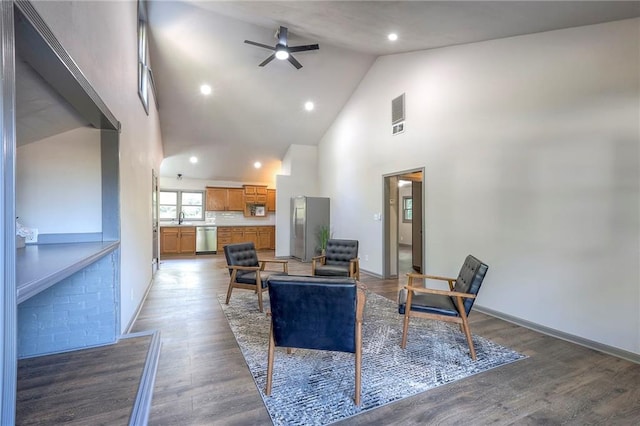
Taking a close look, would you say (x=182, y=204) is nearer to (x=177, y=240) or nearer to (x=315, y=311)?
(x=177, y=240)

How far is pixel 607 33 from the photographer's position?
8.82 feet

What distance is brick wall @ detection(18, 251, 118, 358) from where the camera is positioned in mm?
2428

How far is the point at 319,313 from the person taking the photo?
2.00 metres

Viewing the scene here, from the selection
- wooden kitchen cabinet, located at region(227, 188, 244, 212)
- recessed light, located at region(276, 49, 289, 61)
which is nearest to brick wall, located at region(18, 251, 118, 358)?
recessed light, located at region(276, 49, 289, 61)

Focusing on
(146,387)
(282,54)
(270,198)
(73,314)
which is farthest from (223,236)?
(146,387)

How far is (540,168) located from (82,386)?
14.9 feet

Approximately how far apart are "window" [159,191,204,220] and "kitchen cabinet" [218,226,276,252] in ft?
3.59

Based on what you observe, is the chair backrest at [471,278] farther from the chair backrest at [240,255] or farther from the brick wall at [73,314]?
the brick wall at [73,314]

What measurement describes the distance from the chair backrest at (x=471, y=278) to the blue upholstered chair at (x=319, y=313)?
1.25 meters

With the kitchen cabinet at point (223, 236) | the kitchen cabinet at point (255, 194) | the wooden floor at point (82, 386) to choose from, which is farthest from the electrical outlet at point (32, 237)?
the kitchen cabinet at point (255, 194)

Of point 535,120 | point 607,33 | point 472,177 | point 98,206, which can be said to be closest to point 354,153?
point 472,177

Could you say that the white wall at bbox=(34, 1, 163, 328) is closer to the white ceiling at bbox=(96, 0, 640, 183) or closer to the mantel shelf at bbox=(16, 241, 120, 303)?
the mantel shelf at bbox=(16, 241, 120, 303)

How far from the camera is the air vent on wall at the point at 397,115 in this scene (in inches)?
198

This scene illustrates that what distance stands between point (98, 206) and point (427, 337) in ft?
11.4
